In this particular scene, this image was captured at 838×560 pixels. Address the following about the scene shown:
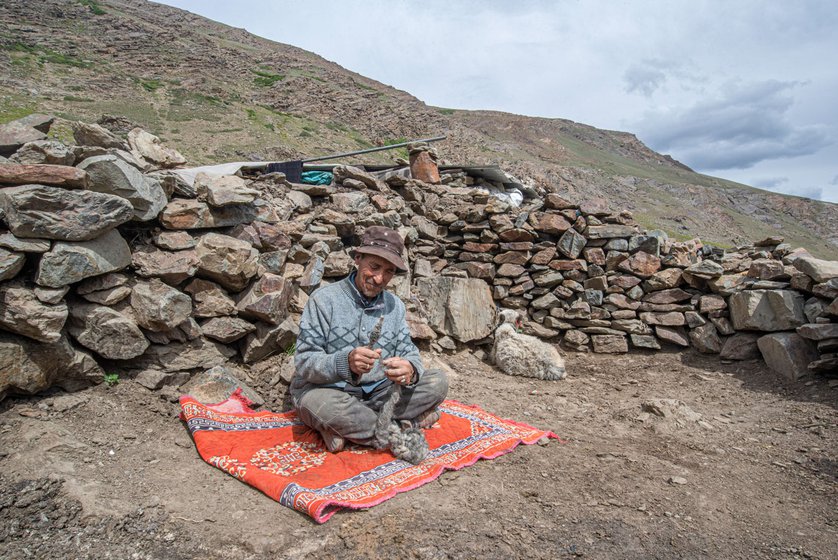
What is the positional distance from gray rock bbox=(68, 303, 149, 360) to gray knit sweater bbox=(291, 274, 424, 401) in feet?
4.11

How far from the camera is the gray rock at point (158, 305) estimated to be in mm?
3348

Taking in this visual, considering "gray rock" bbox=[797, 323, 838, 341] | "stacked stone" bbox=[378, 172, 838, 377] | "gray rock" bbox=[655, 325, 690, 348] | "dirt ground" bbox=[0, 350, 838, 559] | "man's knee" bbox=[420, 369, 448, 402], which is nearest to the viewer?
"dirt ground" bbox=[0, 350, 838, 559]

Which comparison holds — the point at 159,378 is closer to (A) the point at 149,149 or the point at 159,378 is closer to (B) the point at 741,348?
(A) the point at 149,149

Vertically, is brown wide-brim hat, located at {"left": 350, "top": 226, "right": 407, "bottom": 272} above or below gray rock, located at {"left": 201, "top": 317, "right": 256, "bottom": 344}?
above

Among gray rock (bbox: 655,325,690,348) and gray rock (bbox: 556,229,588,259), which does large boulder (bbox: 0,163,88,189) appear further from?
gray rock (bbox: 655,325,690,348)

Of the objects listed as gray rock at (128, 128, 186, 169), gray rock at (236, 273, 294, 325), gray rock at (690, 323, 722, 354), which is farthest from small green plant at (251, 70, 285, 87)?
gray rock at (690, 323, 722, 354)

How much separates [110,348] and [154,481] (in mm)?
1180

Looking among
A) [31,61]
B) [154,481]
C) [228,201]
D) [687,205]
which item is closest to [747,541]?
[154,481]

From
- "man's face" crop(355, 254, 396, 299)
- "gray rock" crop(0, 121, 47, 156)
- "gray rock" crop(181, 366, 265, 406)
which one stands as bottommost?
"gray rock" crop(181, 366, 265, 406)

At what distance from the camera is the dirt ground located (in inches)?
80.4

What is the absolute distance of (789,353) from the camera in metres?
4.57

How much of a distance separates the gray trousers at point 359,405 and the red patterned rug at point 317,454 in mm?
195

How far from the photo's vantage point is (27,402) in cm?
282

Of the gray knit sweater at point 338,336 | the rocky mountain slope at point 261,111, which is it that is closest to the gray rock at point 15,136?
the gray knit sweater at point 338,336
